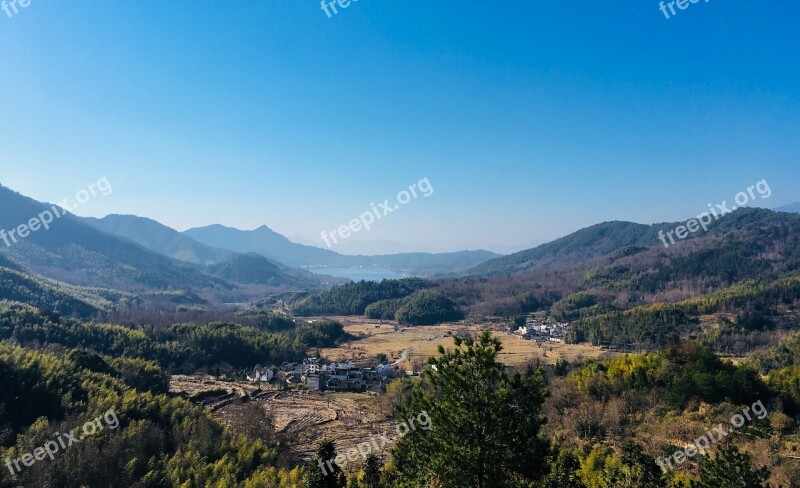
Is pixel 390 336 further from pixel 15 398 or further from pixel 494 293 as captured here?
pixel 15 398

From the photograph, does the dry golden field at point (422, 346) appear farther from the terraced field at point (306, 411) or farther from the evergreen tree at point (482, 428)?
the evergreen tree at point (482, 428)

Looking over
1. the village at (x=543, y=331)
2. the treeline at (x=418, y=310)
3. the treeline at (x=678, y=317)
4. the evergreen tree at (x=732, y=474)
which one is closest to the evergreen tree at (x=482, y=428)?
the evergreen tree at (x=732, y=474)

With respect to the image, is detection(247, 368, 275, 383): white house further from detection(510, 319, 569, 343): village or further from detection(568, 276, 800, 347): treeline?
detection(568, 276, 800, 347): treeline

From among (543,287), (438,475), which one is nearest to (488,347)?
(438,475)

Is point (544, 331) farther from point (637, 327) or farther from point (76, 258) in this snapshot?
point (76, 258)

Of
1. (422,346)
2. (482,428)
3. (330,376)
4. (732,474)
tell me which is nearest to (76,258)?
(422,346)

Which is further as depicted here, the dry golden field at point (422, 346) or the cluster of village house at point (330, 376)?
the dry golden field at point (422, 346)
